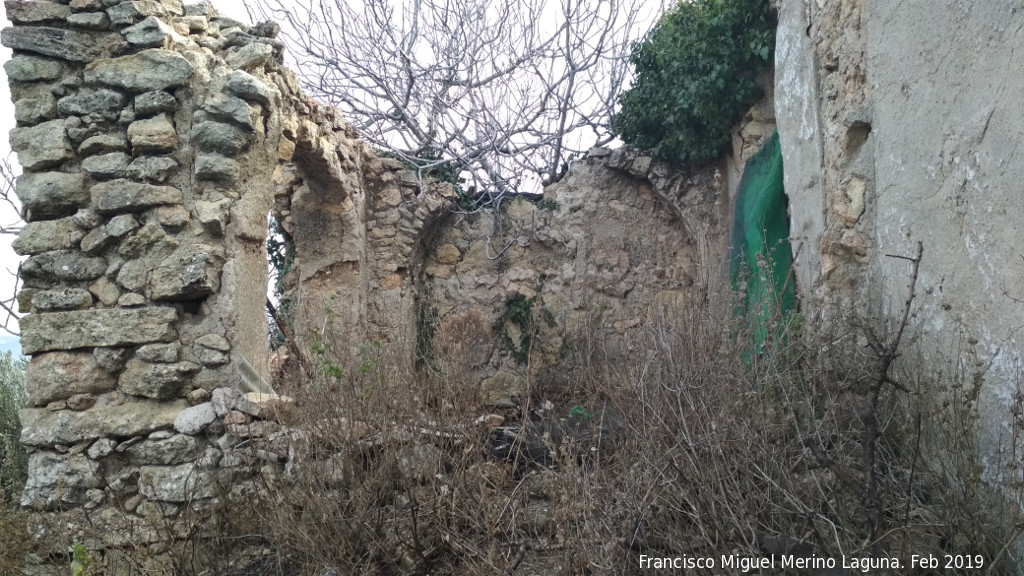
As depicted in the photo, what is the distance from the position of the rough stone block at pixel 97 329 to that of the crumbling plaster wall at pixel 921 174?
3.25 m

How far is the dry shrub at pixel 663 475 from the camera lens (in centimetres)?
227

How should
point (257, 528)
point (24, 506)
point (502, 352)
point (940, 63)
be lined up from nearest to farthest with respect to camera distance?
1. point (940, 63)
2. point (257, 528)
3. point (24, 506)
4. point (502, 352)

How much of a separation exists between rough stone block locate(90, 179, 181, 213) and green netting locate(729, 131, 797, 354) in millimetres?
3172

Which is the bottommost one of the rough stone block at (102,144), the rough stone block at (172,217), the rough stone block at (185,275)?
the rough stone block at (185,275)

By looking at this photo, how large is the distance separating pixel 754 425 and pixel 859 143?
1773 millimetres

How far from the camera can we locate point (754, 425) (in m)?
2.58

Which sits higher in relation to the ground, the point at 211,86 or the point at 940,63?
the point at 211,86

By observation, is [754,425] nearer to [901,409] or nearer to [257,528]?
[901,409]

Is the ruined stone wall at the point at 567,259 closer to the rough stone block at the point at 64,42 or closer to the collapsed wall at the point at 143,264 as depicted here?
the collapsed wall at the point at 143,264

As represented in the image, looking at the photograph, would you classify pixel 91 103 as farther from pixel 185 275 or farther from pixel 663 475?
pixel 663 475

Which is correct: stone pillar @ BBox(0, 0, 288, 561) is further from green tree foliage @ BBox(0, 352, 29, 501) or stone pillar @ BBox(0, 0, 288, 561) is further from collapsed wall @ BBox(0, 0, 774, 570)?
green tree foliage @ BBox(0, 352, 29, 501)

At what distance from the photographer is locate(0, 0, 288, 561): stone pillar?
356 cm

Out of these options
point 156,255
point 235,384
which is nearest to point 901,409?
point 235,384

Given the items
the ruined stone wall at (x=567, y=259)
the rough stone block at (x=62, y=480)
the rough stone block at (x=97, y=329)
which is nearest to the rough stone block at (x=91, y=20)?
the rough stone block at (x=97, y=329)
